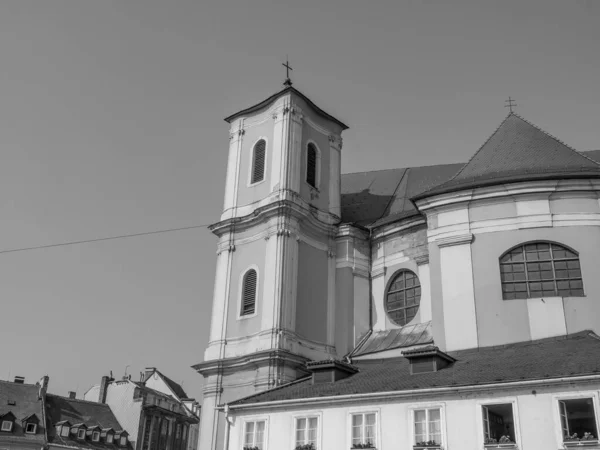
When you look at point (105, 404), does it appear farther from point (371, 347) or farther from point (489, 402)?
Answer: point (489, 402)

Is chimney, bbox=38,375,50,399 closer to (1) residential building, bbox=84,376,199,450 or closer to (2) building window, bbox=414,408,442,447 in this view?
(1) residential building, bbox=84,376,199,450

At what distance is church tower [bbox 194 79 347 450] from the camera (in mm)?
23844

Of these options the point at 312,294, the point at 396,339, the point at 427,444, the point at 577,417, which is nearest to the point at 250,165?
the point at 312,294

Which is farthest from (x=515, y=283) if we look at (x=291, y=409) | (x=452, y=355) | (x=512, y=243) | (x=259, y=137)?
(x=259, y=137)

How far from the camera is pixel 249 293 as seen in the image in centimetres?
2553

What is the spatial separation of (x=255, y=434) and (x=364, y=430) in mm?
3085

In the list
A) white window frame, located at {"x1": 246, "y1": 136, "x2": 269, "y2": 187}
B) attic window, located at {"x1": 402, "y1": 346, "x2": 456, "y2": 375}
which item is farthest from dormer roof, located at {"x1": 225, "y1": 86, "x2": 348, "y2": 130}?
attic window, located at {"x1": 402, "y1": 346, "x2": 456, "y2": 375}

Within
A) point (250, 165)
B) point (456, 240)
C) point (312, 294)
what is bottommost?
point (312, 294)

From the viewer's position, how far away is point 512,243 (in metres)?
20.8

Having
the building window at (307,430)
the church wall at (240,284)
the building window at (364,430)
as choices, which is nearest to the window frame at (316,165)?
the church wall at (240,284)

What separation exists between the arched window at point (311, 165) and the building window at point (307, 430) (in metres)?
12.0

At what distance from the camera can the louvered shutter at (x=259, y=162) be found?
27.7 m

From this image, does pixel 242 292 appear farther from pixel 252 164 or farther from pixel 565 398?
pixel 565 398

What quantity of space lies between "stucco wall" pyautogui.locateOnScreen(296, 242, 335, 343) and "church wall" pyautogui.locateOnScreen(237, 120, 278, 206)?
3027 millimetres
